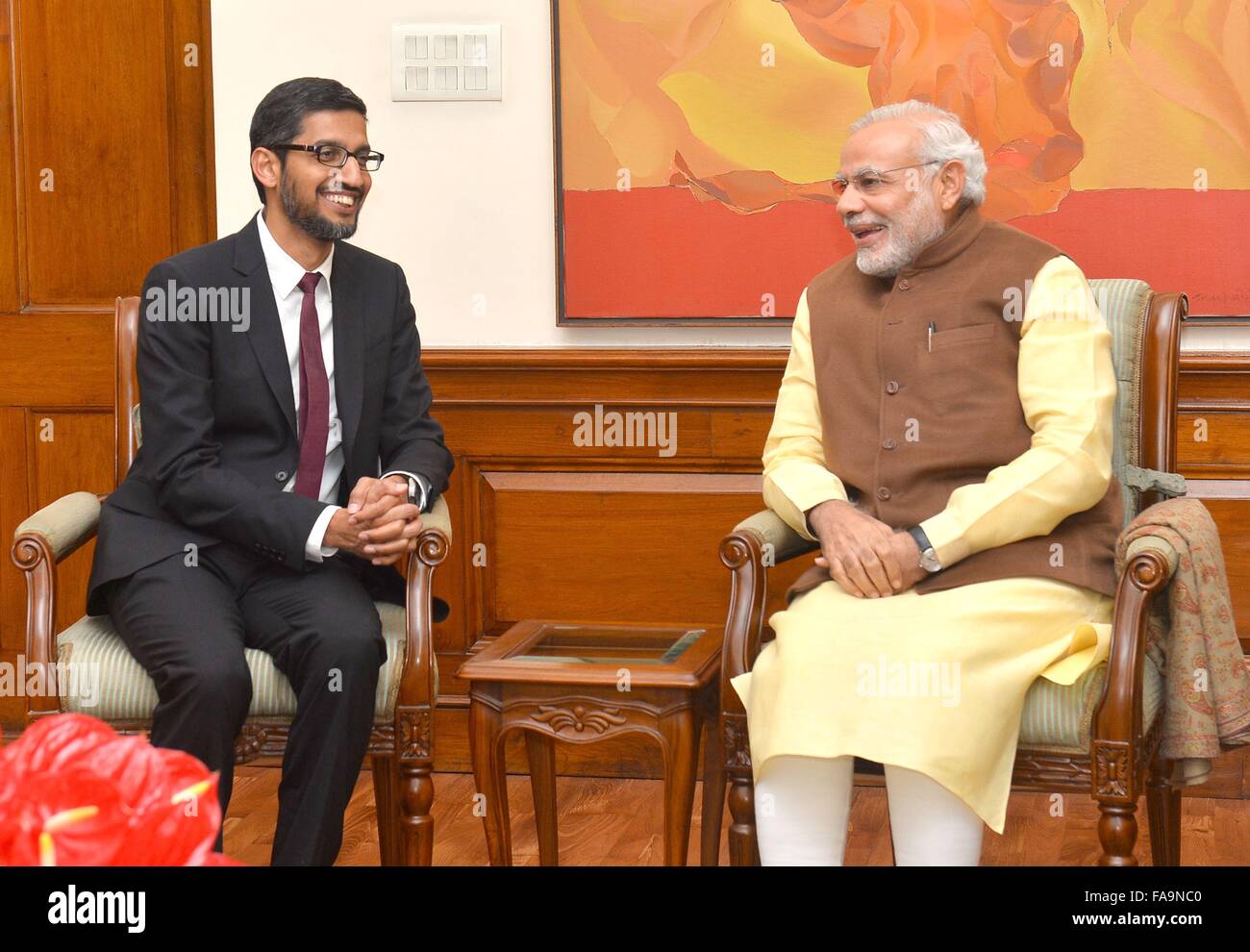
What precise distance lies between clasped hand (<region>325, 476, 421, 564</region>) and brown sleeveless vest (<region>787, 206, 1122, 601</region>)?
29.1 inches

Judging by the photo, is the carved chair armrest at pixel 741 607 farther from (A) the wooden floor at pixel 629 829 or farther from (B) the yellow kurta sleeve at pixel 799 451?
(A) the wooden floor at pixel 629 829

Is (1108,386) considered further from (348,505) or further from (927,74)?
(348,505)

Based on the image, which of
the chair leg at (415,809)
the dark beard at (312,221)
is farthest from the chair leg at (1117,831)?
the dark beard at (312,221)

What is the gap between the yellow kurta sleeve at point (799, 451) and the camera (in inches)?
111

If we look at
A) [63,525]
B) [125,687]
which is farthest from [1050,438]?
[63,525]

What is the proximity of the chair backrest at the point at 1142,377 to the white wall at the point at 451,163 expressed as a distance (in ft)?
3.38

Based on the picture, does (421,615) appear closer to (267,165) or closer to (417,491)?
(417,491)

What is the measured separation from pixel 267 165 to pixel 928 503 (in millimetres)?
1498

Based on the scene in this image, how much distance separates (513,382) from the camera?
3.78 m

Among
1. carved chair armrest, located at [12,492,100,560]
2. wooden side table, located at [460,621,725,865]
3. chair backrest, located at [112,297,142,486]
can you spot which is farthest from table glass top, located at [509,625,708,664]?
chair backrest, located at [112,297,142,486]

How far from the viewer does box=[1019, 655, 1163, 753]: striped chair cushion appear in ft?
7.97

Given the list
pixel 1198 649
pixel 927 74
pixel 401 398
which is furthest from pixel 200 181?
pixel 1198 649

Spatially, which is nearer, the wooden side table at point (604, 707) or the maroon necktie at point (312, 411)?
the wooden side table at point (604, 707)

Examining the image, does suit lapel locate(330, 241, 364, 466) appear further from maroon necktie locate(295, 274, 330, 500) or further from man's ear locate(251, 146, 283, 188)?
man's ear locate(251, 146, 283, 188)
